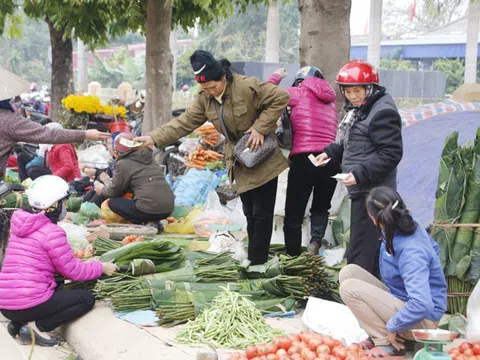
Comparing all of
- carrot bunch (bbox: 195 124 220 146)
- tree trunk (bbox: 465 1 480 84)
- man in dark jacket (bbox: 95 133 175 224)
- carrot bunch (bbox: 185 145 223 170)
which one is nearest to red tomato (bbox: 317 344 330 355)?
man in dark jacket (bbox: 95 133 175 224)

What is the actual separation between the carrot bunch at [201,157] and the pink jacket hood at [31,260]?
569 centimetres

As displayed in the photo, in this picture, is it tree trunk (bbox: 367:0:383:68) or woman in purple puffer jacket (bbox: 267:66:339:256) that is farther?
tree trunk (bbox: 367:0:383:68)

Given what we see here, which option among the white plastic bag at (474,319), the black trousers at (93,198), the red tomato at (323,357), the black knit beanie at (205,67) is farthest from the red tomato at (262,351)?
the black trousers at (93,198)

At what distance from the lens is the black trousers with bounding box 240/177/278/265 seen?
6.45 meters

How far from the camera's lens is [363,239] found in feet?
18.3

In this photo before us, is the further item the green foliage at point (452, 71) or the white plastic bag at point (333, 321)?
the green foliage at point (452, 71)

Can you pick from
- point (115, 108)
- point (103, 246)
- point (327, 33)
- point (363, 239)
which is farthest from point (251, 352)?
point (115, 108)

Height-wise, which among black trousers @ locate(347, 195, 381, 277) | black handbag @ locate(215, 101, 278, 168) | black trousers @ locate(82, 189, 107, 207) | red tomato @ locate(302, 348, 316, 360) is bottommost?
black trousers @ locate(82, 189, 107, 207)

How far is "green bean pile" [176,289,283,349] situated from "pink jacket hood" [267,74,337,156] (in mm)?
1740

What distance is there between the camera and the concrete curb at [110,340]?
16.5 feet

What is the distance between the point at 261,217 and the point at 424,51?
160ft

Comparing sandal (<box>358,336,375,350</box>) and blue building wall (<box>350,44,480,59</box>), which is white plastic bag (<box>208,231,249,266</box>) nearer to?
sandal (<box>358,336,375,350</box>)

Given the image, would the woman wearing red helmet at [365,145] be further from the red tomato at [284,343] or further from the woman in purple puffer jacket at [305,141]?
the red tomato at [284,343]

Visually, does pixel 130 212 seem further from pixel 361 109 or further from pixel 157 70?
pixel 157 70
